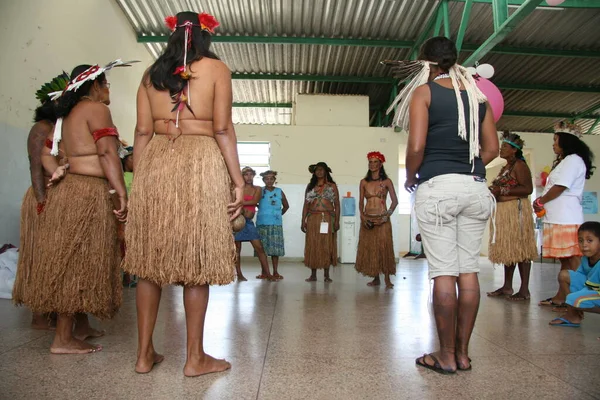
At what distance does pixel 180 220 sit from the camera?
6.19 ft

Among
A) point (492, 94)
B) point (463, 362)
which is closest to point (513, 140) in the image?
point (492, 94)

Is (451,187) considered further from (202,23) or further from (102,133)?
(102,133)

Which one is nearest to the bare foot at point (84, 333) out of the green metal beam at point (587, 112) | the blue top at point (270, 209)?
the blue top at point (270, 209)

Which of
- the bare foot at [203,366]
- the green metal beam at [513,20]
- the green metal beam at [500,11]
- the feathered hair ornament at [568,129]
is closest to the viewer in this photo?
the bare foot at [203,366]

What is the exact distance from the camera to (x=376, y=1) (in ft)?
23.7

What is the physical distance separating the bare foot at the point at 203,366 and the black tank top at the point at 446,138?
1.28 metres

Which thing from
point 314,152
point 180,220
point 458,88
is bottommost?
point 180,220

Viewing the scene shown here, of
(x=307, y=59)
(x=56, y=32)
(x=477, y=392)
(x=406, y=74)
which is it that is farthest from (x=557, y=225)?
(x=307, y=59)

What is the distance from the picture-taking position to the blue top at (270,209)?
6566 millimetres

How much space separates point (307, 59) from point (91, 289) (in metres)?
7.76

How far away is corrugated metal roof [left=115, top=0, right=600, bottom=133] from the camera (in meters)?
7.34

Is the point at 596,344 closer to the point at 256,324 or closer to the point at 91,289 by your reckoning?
the point at 256,324

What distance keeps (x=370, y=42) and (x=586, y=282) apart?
6435 millimetres

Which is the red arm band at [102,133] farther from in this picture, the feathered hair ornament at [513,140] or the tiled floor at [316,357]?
the feathered hair ornament at [513,140]
